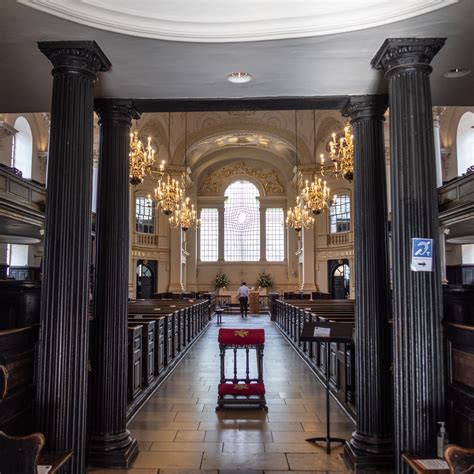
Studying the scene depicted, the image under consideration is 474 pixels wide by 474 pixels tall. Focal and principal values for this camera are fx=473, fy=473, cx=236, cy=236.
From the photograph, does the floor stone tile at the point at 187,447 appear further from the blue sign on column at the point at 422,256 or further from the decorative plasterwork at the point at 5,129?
the decorative plasterwork at the point at 5,129

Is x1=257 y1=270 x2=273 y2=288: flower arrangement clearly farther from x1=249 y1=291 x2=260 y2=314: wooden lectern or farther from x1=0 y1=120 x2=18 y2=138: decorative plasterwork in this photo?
x1=0 y1=120 x2=18 y2=138: decorative plasterwork

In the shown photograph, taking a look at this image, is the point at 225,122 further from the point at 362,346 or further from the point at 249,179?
the point at 362,346

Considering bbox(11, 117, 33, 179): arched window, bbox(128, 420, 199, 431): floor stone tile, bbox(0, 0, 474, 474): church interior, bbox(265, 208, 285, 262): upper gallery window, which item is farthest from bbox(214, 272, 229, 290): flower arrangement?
bbox(128, 420, 199, 431): floor stone tile

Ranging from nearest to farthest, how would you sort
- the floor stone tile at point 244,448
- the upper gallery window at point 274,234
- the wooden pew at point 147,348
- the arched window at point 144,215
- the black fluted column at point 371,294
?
the black fluted column at point 371,294
the floor stone tile at point 244,448
the wooden pew at point 147,348
the arched window at point 144,215
the upper gallery window at point 274,234

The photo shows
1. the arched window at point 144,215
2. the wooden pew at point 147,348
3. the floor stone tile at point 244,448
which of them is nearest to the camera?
the floor stone tile at point 244,448

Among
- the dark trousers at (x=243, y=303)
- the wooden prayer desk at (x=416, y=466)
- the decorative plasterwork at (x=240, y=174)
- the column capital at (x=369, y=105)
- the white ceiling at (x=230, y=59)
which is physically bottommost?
the wooden prayer desk at (x=416, y=466)

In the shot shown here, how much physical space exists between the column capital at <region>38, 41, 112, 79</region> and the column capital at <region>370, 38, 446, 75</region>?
2.41 metres

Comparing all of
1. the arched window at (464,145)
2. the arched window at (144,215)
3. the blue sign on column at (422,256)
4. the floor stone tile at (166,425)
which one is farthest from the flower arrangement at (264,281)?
the blue sign on column at (422,256)

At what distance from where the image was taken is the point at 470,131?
16844mm

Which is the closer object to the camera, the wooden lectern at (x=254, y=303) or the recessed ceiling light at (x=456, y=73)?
the recessed ceiling light at (x=456, y=73)

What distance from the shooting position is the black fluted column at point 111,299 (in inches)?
178

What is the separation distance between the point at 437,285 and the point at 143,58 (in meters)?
3.11

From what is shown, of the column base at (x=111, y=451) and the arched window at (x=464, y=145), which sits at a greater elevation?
the arched window at (x=464, y=145)

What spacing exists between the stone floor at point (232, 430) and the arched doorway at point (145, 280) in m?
16.3
